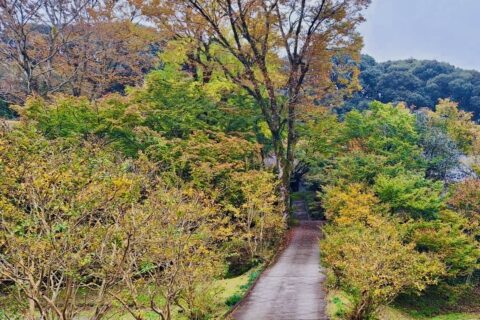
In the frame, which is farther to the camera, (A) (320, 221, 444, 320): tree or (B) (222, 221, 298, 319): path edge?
(B) (222, 221, 298, 319): path edge

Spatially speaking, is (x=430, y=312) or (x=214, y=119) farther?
(x=214, y=119)

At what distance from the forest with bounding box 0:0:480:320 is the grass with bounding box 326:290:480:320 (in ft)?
0.25

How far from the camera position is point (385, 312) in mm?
14648

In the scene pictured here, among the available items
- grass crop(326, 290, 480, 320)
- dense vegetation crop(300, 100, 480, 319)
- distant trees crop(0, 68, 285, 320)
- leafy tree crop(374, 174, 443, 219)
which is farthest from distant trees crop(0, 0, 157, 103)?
grass crop(326, 290, 480, 320)

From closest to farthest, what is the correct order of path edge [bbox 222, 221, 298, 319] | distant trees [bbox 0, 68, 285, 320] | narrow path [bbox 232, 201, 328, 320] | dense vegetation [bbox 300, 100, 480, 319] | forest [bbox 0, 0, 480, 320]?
distant trees [bbox 0, 68, 285, 320] → forest [bbox 0, 0, 480, 320] → dense vegetation [bbox 300, 100, 480, 319] → narrow path [bbox 232, 201, 328, 320] → path edge [bbox 222, 221, 298, 319]

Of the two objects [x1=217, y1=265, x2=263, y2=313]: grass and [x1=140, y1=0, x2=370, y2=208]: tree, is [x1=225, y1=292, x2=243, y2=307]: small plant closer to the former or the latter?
[x1=217, y1=265, x2=263, y2=313]: grass

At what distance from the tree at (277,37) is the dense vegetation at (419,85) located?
28223 millimetres

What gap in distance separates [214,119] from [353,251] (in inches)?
463

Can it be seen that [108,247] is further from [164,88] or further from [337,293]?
[164,88]

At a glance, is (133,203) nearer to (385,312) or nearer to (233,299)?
(233,299)

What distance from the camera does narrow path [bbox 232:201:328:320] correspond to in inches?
452

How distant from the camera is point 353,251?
35.5 feet

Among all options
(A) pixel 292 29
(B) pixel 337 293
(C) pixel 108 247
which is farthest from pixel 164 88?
(C) pixel 108 247

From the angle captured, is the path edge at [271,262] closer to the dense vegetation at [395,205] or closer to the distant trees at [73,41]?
the dense vegetation at [395,205]
